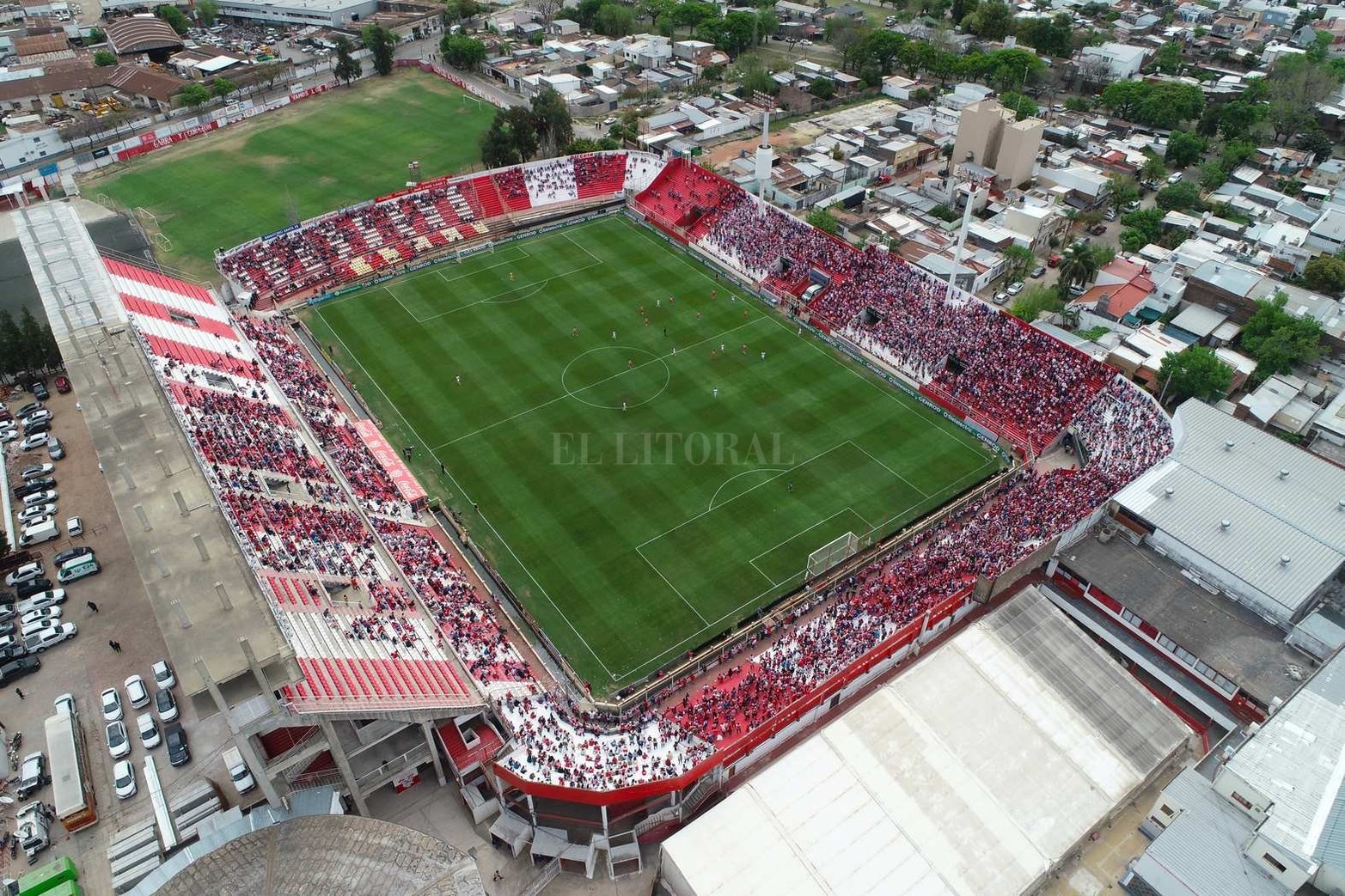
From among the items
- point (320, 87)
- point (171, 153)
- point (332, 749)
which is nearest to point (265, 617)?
point (332, 749)

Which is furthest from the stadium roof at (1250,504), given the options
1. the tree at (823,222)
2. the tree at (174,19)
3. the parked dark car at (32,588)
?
the tree at (174,19)

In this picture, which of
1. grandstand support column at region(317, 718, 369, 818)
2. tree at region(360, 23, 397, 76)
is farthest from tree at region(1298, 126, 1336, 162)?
tree at region(360, 23, 397, 76)

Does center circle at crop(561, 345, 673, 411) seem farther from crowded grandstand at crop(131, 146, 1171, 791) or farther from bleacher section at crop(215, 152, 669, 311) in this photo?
bleacher section at crop(215, 152, 669, 311)

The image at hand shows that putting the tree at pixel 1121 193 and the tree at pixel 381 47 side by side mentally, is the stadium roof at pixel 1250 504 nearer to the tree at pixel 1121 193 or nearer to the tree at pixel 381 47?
the tree at pixel 1121 193

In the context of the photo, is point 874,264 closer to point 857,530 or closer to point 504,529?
point 857,530

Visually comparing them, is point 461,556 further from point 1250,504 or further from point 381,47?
point 381,47

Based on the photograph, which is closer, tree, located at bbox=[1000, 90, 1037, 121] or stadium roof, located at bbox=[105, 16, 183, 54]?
tree, located at bbox=[1000, 90, 1037, 121]
